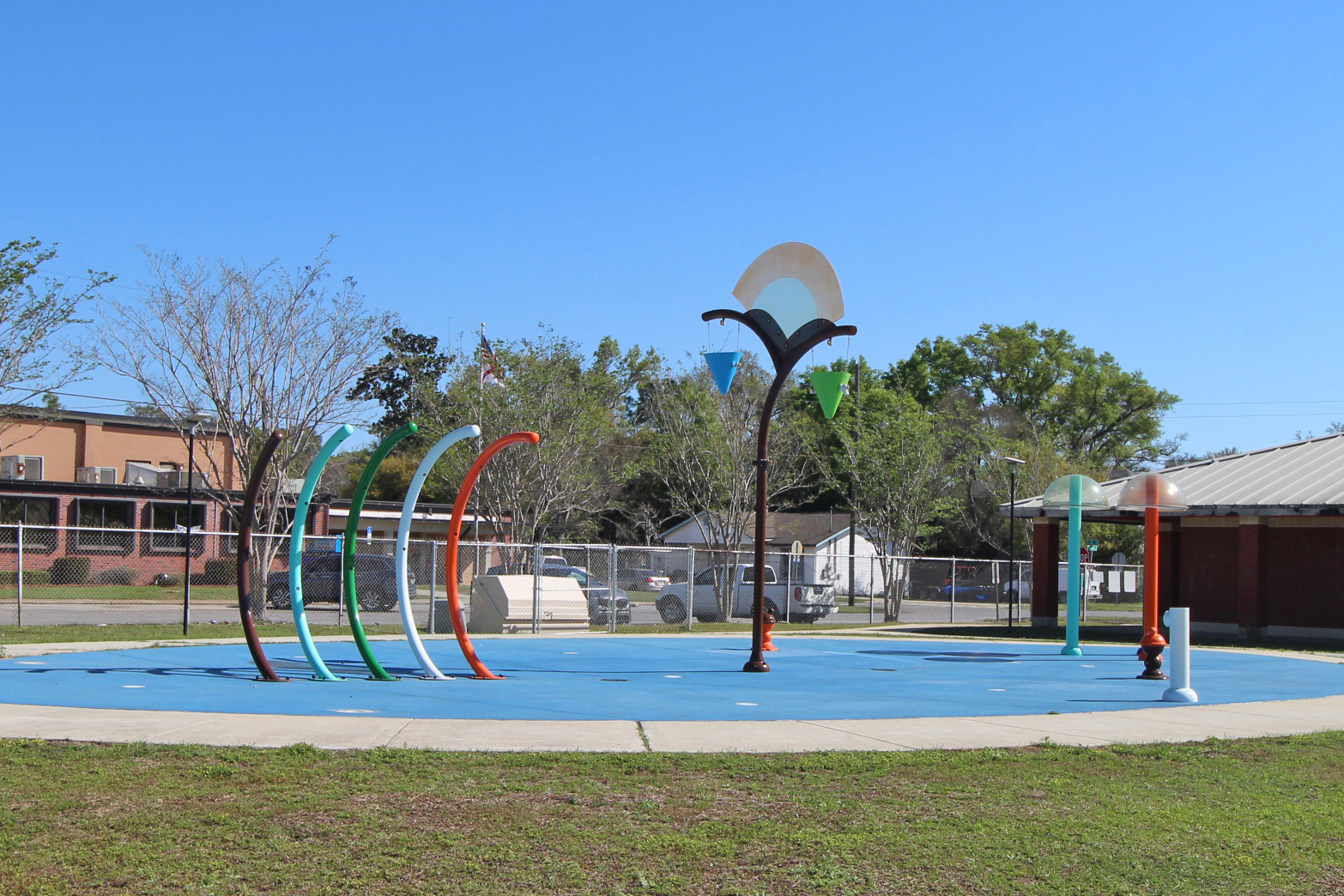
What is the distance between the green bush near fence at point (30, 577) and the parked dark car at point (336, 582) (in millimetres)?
6601

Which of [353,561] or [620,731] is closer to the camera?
[620,731]

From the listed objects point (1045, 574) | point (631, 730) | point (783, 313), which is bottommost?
point (631, 730)

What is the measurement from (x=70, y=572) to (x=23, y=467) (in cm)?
1157

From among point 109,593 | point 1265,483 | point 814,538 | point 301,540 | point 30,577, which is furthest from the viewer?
point 814,538

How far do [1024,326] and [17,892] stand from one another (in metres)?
75.5

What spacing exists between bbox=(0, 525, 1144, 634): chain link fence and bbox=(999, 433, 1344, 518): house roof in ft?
17.7

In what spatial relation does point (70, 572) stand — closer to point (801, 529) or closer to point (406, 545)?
point (406, 545)

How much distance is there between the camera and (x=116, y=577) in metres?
36.3

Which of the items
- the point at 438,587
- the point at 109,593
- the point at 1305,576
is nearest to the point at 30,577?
the point at 109,593

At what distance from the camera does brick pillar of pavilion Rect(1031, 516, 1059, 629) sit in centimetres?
3247

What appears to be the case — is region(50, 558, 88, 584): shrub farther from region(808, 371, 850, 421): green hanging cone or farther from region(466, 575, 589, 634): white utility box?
region(808, 371, 850, 421): green hanging cone

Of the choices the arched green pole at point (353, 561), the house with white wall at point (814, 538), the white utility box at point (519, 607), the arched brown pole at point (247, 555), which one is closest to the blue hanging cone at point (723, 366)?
the arched green pole at point (353, 561)

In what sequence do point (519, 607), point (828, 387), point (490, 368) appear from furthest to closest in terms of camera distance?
point (490, 368) < point (519, 607) < point (828, 387)

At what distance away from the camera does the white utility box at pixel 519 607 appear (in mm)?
24516
